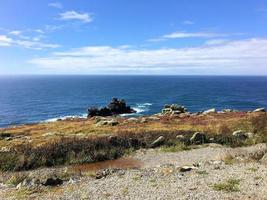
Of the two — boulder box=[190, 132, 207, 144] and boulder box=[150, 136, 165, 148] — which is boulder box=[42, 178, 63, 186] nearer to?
boulder box=[150, 136, 165, 148]

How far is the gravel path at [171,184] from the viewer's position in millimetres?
15992

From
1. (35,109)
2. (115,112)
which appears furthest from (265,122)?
(35,109)

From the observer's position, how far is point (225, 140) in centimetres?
3238

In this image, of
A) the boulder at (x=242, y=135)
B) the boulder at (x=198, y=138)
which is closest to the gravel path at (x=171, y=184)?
the boulder at (x=198, y=138)

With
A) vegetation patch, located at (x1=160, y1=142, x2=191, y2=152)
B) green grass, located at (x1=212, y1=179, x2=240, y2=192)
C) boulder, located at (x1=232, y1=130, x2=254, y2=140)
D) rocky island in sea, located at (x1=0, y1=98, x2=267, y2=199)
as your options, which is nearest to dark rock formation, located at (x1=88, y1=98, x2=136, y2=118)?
rocky island in sea, located at (x1=0, y1=98, x2=267, y2=199)

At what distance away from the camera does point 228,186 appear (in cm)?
1675

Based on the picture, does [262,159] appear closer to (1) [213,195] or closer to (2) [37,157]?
(1) [213,195]

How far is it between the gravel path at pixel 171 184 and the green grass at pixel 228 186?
17 centimetres

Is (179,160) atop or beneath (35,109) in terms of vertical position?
atop

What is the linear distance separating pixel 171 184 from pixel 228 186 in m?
2.84

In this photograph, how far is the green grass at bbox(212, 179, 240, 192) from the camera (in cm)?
1641

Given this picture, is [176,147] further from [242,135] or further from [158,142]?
[242,135]

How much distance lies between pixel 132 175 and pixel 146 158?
23.9 ft

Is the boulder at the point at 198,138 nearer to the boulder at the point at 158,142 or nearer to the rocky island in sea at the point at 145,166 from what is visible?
the rocky island in sea at the point at 145,166
